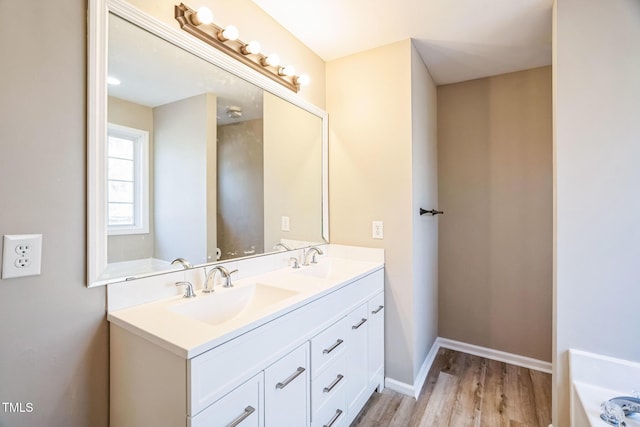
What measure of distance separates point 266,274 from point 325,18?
1.58m

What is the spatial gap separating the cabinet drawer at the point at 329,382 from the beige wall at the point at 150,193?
3.06 ft

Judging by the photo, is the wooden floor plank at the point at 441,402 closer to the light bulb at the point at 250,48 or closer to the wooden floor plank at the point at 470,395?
the wooden floor plank at the point at 470,395

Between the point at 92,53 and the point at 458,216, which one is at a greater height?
the point at 92,53

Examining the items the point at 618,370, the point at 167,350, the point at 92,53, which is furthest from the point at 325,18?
the point at 618,370

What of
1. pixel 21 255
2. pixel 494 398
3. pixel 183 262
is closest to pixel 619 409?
pixel 494 398

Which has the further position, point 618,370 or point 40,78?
point 618,370

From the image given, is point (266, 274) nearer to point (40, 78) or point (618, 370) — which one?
point (40, 78)

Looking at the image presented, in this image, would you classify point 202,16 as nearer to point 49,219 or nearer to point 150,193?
point 150,193

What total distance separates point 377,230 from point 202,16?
1.58 meters

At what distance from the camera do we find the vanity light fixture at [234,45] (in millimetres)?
1305

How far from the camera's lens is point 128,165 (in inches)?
45.3

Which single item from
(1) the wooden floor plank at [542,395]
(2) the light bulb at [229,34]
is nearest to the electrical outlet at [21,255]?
(2) the light bulb at [229,34]

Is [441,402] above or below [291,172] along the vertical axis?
A: below

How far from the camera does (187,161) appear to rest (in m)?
1.39
